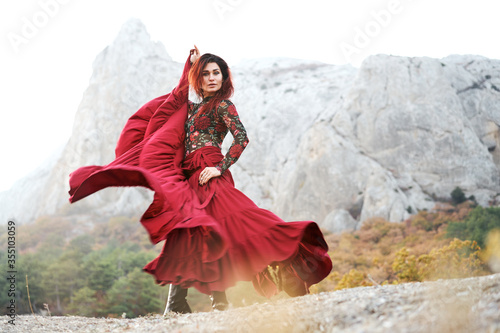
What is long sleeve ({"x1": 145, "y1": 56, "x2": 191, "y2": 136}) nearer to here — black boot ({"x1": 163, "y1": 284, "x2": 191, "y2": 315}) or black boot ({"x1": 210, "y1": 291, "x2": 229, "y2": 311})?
black boot ({"x1": 163, "y1": 284, "x2": 191, "y2": 315})

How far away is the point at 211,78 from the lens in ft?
11.5

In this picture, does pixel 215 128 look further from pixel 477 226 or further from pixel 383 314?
pixel 477 226

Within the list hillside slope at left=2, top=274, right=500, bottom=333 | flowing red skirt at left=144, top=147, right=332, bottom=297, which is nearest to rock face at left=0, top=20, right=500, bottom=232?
flowing red skirt at left=144, top=147, right=332, bottom=297

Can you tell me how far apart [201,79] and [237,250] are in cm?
154

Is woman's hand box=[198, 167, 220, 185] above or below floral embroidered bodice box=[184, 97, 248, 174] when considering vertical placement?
below

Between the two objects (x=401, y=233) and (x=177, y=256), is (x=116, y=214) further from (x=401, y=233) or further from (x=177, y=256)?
(x=177, y=256)

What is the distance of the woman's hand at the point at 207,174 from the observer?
3.21 metres

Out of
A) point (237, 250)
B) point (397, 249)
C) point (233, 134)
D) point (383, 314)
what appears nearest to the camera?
point (383, 314)

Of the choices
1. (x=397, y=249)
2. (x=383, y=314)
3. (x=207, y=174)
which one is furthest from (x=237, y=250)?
(x=397, y=249)

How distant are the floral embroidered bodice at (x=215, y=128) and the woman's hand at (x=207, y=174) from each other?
76 millimetres

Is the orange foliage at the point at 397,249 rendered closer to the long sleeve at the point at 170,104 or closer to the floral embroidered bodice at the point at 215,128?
the floral embroidered bodice at the point at 215,128

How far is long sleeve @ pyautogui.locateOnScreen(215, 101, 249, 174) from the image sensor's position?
329cm

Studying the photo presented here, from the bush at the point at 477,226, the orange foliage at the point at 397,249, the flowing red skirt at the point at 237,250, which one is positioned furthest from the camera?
the bush at the point at 477,226

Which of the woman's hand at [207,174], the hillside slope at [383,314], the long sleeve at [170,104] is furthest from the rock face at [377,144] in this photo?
the hillside slope at [383,314]
